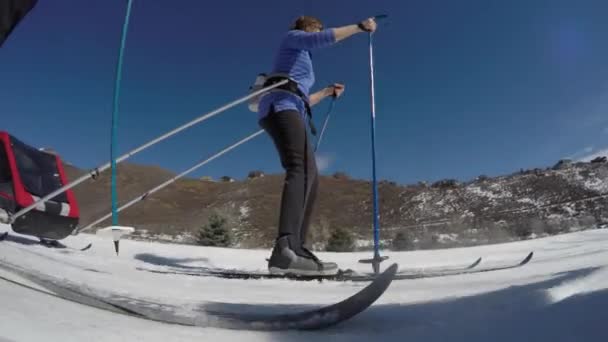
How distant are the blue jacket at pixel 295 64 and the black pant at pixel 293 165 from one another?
0.25ft

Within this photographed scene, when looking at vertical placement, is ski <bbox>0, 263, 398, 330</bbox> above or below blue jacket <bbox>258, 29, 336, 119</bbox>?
below

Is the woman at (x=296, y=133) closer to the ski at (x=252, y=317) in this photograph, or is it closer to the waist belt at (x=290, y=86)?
the waist belt at (x=290, y=86)

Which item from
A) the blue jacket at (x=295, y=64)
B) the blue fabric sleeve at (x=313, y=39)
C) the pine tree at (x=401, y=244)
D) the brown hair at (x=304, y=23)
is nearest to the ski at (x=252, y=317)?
the blue jacket at (x=295, y=64)

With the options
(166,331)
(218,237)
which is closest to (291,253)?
(166,331)

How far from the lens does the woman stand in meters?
2.04

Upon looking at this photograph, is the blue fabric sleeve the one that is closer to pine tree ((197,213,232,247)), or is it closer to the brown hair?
the brown hair

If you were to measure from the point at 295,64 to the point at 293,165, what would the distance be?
0.69m

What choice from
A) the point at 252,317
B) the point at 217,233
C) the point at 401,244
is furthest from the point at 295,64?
the point at 401,244

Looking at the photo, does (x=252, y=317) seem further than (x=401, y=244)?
No

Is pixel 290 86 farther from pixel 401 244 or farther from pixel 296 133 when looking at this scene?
pixel 401 244

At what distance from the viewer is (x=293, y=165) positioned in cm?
218

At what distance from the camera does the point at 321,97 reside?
130 inches

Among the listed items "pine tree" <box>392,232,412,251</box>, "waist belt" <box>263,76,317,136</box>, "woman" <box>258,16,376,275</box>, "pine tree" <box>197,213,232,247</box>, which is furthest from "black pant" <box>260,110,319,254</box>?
"pine tree" <box>197,213,232,247</box>

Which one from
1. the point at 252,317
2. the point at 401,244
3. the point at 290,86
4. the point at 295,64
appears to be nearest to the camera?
the point at 252,317
